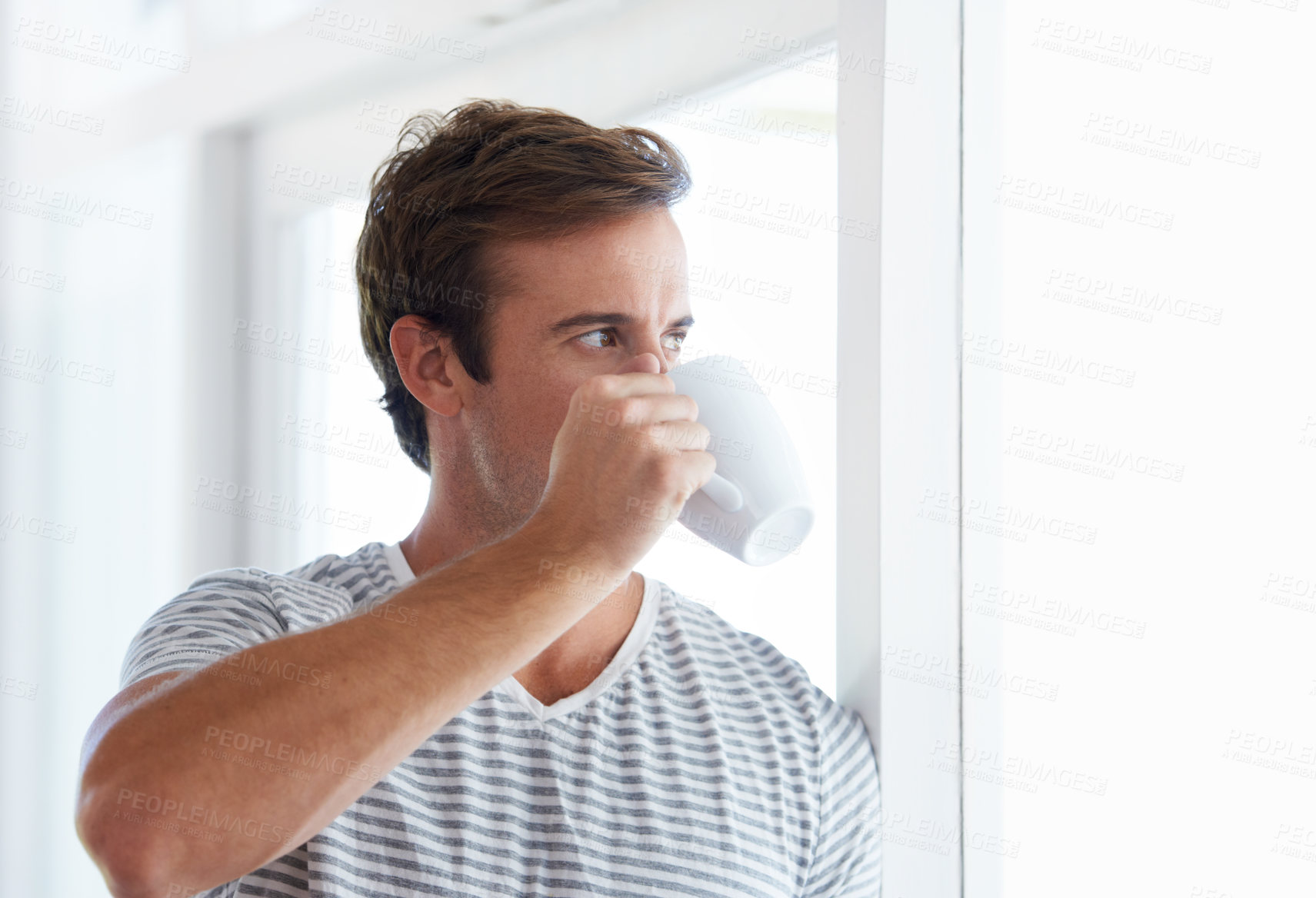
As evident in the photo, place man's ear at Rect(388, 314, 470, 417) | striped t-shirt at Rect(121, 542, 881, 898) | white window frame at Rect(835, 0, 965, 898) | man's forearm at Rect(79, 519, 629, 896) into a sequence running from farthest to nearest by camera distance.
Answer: man's ear at Rect(388, 314, 470, 417)
white window frame at Rect(835, 0, 965, 898)
striped t-shirt at Rect(121, 542, 881, 898)
man's forearm at Rect(79, 519, 629, 896)

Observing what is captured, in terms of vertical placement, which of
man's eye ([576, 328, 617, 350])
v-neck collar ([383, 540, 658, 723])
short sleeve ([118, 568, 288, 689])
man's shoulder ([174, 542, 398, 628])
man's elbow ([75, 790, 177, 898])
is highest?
man's eye ([576, 328, 617, 350])

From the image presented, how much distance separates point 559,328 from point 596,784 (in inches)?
18.0

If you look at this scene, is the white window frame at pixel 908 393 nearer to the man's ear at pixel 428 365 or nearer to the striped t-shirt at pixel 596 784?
the striped t-shirt at pixel 596 784

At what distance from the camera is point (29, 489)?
1678 millimetres

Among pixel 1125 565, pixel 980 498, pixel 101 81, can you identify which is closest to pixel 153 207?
pixel 101 81

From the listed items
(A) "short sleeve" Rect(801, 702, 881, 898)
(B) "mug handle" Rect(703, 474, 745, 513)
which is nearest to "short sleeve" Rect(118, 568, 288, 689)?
(B) "mug handle" Rect(703, 474, 745, 513)

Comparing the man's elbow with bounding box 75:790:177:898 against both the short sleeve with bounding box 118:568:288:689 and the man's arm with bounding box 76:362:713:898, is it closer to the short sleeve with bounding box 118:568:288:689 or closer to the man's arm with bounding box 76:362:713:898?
the man's arm with bounding box 76:362:713:898

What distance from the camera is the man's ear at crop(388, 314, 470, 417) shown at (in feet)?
3.83

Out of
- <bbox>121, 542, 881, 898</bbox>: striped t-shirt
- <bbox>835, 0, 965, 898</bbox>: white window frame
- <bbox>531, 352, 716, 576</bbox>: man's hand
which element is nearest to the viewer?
<bbox>531, 352, 716, 576</bbox>: man's hand

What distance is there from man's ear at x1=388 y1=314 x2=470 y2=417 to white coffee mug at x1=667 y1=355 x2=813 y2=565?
372 millimetres

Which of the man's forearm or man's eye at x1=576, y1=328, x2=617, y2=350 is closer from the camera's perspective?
the man's forearm

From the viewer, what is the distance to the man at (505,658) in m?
0.66

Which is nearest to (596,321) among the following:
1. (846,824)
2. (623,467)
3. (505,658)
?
(623,467)

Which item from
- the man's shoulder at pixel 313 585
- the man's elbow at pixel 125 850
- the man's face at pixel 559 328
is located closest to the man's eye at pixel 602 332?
the man's face at pixel 559 328
